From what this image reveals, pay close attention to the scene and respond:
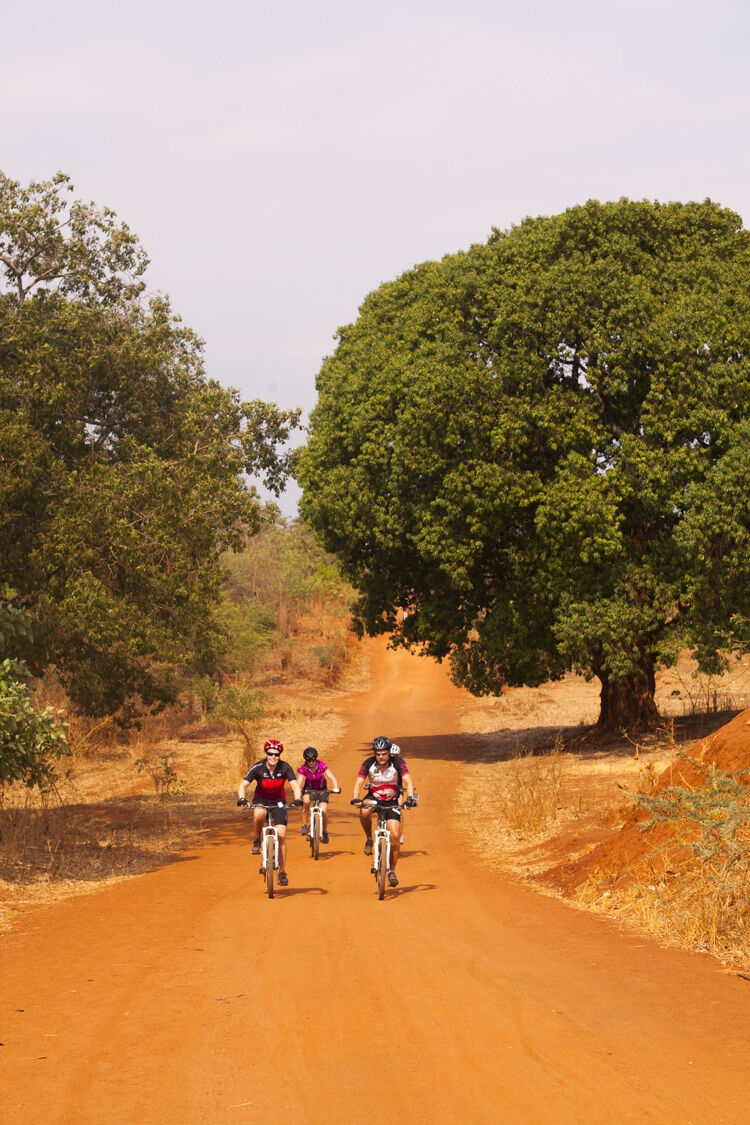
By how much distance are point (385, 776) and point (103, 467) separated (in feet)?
20.7

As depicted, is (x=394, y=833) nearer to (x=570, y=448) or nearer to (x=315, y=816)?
(x=315, y=816)

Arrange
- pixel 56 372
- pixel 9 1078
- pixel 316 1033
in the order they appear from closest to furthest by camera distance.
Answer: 1. pixel 9 1078
2. pixel 316 1033
3. pixel 56 372

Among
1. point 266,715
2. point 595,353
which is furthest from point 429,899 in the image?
point 266,715

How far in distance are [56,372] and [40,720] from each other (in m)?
5.86

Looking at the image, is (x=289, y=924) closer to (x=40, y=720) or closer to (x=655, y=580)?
Answer: (x=40, y=720)

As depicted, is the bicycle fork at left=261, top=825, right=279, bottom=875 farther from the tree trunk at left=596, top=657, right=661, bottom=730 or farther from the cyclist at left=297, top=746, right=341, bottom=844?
the tree trunk at left=596, top=657, right=661, bottom=730

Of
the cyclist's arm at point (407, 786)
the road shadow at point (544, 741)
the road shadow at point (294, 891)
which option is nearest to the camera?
the road shadow at point (294, 891)

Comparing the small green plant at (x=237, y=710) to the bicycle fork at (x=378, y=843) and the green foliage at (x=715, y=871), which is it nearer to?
the bicycle fork at (x=378, y=843)

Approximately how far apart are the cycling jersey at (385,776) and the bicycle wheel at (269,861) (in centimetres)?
150

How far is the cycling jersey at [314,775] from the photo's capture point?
14.4 metres

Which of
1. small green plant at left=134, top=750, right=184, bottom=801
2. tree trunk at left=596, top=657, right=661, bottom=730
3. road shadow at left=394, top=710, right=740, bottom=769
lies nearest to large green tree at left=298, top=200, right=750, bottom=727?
tree trunk at left=596, top=657, right=661, bottom=730

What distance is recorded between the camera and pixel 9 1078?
6.14 m

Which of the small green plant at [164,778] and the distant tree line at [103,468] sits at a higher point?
the distant tree line at [103,468]

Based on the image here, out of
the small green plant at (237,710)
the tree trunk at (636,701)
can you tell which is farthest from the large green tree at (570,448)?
the small green plant at (237,710)
